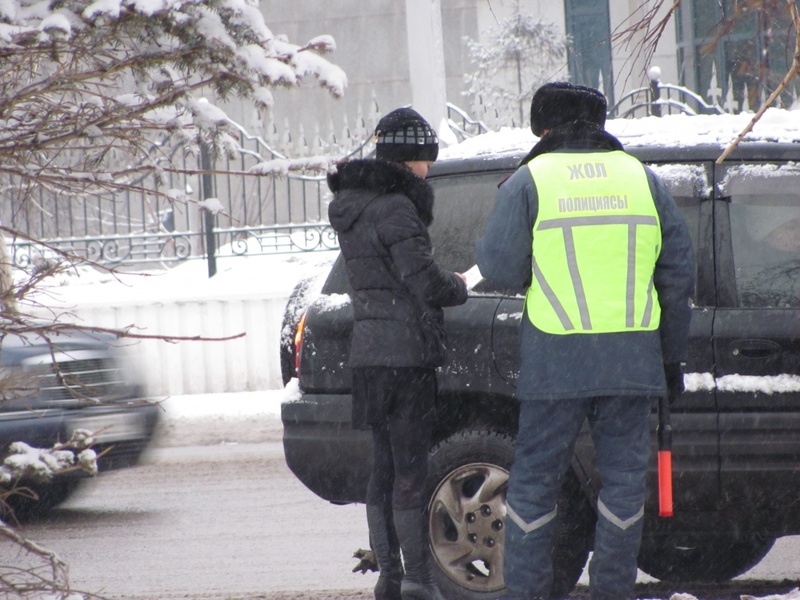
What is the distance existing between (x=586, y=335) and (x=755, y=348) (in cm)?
84

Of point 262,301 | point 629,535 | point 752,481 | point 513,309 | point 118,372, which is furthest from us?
point 262,301

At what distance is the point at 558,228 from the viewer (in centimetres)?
372

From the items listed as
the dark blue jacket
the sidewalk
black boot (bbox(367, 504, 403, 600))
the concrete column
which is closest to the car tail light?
black boot (bbox(367, 504, 403, 600))

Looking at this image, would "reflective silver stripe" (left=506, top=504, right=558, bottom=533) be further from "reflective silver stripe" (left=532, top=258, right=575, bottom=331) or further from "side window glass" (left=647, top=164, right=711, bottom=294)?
"side window glass" (left=647, top=164, right=711, bottom=294)

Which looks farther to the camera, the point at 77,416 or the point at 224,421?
the point at 224,421

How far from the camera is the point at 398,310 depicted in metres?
4.18

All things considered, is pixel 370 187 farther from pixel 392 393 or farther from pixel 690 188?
pixel 690 188

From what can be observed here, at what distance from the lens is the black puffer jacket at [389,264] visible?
4.11m

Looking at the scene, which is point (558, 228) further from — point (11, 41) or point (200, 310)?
point (200, 310)

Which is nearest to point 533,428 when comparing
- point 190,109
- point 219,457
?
point 190,109

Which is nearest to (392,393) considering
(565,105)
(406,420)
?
(406,420)

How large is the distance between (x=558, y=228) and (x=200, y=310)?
6996mm

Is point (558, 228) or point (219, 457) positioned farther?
point (219, 457)

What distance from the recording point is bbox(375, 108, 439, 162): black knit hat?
425 centimetres
